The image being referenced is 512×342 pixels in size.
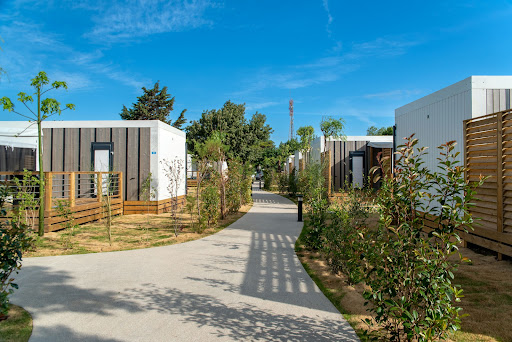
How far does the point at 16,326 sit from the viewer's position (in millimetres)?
3227

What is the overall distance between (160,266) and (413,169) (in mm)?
4078

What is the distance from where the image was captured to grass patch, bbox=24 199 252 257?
6.54 m

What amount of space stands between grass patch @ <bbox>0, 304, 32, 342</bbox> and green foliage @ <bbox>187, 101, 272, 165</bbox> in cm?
A: 2331

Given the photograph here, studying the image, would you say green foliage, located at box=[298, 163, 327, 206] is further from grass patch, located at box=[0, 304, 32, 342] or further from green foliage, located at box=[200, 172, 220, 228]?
grass patch, located at box=[0, 304, 32, 342]

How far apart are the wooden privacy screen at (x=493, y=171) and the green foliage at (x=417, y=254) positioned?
9.87 ft

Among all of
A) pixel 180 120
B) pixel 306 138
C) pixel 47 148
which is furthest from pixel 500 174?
pixel 180 120

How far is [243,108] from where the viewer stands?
3123cm

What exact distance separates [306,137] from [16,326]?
1885cm

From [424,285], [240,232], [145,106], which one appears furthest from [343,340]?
[145,106]

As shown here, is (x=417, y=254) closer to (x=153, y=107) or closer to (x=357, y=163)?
(x=357, y=163)

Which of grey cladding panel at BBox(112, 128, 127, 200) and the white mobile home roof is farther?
grey cladding panel at BBox(112, 128, 127, 200)

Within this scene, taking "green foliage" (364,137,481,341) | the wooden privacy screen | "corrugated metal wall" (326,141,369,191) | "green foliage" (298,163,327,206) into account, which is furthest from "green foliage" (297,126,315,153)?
"green foliage" (364,137,481,341)

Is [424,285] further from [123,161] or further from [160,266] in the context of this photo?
[123,161]

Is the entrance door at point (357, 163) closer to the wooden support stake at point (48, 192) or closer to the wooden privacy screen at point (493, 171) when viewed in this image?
the wooden privacy screen at point (493, 171)
